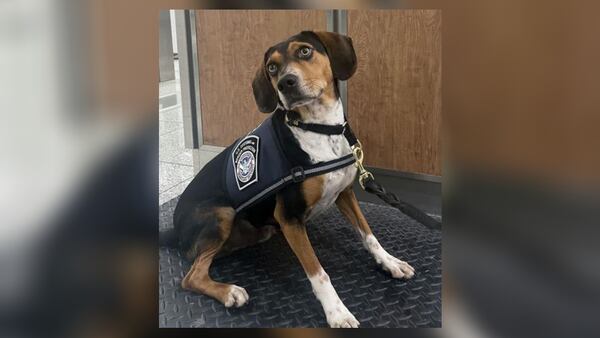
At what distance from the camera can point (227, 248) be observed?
3.64 feet

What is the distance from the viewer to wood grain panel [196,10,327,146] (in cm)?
104

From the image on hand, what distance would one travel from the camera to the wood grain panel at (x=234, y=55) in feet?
3.40

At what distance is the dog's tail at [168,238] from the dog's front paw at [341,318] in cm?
33

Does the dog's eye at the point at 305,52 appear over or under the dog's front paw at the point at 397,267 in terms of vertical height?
over

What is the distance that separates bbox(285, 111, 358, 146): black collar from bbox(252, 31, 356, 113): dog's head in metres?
0.03

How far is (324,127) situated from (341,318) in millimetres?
357

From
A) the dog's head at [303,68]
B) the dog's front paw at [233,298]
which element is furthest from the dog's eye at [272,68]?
the dog's front paw at [233,298]

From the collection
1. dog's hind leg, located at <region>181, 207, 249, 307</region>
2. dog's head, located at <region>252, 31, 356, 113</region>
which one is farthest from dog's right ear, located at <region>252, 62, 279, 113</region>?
dog's hind leg, located at <region>181, 207, 249, 307</region>

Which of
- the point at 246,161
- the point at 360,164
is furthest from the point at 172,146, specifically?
the point at 360,164

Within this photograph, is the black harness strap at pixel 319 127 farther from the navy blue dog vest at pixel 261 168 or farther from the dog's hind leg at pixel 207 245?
the dog's hind leg at pixel 207 245
